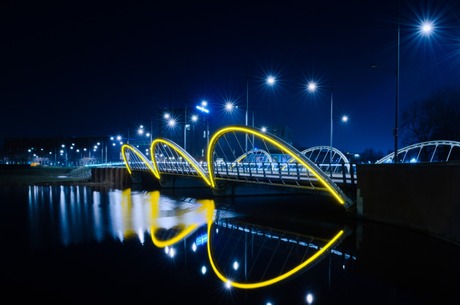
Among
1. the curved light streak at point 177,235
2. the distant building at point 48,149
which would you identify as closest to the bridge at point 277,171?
the curved light streak at point 177,235

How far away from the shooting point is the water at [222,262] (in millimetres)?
9133

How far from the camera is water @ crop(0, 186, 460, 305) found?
9133mm

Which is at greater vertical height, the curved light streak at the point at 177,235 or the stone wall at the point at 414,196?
the stone wall at the point at 414,196

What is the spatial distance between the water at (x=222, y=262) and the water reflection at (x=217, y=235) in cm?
5

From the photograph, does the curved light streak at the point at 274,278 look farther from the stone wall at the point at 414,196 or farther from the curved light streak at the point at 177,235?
the stone wall at the point at 414,196

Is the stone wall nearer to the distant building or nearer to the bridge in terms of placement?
the bridge

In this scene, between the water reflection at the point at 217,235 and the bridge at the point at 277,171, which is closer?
the water reflection at the point at 217,235

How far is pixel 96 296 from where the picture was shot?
9.02m

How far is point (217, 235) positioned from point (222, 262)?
182 inches

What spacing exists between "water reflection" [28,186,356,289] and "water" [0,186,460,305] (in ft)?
0.15

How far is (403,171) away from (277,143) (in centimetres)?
795

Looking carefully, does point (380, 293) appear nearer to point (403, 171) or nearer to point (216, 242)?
point (216, 242)

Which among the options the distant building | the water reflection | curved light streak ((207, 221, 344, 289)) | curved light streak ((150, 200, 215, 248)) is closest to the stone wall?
the water reflection

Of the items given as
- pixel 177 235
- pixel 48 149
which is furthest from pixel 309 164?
pixel 48 149
